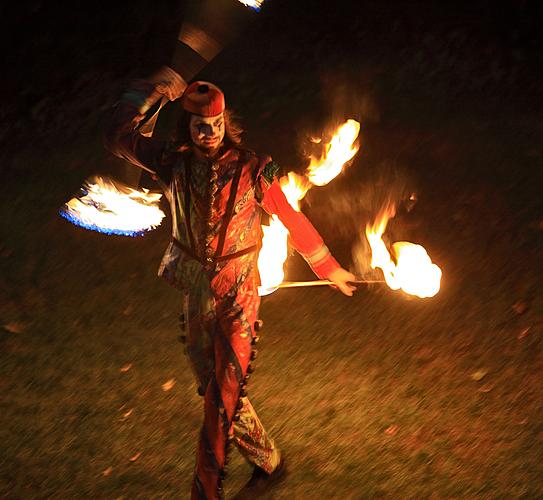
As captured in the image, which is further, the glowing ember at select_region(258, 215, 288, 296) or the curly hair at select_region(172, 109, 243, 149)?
the glowing ember at select_region(258, 215, 288, 296)

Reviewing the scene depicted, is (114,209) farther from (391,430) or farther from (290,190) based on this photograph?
(391,430)

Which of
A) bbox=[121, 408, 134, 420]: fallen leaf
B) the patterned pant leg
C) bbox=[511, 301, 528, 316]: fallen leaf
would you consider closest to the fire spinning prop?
the patterned pant leg

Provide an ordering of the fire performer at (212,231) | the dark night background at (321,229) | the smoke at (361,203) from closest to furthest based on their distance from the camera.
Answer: the fire performer at (212,231)
the dark night background at (321,229)
the smoke at (361,203)

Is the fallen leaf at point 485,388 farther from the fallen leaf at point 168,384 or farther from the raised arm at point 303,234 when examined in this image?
the fallen leaf at point 168,384

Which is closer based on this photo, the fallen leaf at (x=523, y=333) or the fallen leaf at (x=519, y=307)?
the fallen leaf at (x=523, y=333)

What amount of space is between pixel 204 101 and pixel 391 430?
7.93ft

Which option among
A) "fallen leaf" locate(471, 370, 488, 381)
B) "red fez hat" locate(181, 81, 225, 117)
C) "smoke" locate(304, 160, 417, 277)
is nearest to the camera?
"red fez hat" locate(181, 81, 225, 117)

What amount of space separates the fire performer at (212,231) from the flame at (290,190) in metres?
0.33

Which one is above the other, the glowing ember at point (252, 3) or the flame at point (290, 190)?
the glowing ember at point (252, 3)

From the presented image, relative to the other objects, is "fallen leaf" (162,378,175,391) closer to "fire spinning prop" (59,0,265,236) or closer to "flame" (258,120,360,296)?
"flame" (258,120,360,296)

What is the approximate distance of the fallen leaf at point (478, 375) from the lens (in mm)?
5457

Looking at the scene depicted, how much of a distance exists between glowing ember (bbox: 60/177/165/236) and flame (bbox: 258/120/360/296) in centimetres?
69

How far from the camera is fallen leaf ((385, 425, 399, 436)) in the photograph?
5.06 metres

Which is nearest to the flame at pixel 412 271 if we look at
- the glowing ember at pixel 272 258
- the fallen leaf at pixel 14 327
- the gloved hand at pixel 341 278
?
the gloved hand at pixel 341 278
